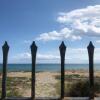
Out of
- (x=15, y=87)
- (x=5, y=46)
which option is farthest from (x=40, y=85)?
(x=5, y=46)

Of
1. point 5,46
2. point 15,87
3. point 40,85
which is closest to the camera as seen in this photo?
point 5,46

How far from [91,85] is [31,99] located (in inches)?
110

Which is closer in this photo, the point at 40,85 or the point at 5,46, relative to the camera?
the point at 5,46

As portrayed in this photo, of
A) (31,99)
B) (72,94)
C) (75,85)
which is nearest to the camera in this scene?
(31,99)

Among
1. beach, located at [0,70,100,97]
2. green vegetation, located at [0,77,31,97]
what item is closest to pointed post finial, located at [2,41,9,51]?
green vegetation, located at [0,77,31,97]

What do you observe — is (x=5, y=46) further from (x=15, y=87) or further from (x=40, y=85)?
(x=40, y=85)

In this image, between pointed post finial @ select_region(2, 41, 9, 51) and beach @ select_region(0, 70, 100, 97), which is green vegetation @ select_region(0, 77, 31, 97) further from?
pointed post finial @ select_region(2, 41, 9, 51)

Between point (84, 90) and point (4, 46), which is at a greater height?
point (4, 46)

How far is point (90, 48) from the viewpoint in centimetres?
1478

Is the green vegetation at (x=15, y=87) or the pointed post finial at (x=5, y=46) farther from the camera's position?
the green vegetation at (x=15, y=87)

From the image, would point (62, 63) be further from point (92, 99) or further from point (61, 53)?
point (92, 99)

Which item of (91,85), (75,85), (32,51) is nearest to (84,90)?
(75,85)

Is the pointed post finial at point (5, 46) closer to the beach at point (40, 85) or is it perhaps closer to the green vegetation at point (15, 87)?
the green vegetation at point (15, 87)

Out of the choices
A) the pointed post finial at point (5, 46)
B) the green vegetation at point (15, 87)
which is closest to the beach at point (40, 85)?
the green vegetation at point (15, 87)
